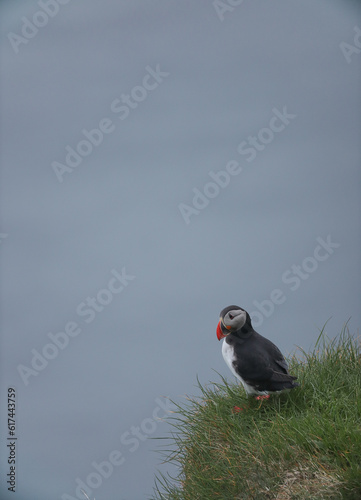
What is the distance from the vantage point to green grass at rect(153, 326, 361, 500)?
126 inches

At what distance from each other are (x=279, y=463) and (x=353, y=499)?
498mm

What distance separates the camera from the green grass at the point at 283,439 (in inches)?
126

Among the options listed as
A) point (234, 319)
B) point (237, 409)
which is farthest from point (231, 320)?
point (237, 409)

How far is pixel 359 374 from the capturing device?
14.2 ft

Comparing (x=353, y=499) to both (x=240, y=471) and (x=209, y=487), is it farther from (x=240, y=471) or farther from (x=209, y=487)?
(x=209, y=487)

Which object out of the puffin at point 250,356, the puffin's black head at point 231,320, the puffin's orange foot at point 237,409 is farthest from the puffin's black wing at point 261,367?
the puffin's orange foot at point 237,409

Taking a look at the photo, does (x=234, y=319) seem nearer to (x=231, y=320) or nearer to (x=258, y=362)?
(x=231, y=320)

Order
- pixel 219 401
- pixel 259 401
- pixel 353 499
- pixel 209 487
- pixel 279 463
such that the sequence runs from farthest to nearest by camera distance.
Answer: pixel 219 401 → pixel 259 401 → pixel 209 487 → pixel 279 463 → pixel 353 499

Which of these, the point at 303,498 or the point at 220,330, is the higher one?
the point at 220,330

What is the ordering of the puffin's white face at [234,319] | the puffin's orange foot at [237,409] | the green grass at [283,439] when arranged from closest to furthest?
the green grass at [283,439]
the puffin's white face at [234,319]
the puffin's orange foot at [237,409]

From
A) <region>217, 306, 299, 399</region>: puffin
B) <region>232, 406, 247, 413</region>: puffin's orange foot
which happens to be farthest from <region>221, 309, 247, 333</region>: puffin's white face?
<region>232, 406, 247, 413</region>: puffin's orange foot

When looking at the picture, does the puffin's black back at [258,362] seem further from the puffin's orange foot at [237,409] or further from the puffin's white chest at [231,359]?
the puffin's orange foot at [237,409]

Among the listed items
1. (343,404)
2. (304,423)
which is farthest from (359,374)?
(304,423)

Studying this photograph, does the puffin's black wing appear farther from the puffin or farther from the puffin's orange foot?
the puffin's orange foot
